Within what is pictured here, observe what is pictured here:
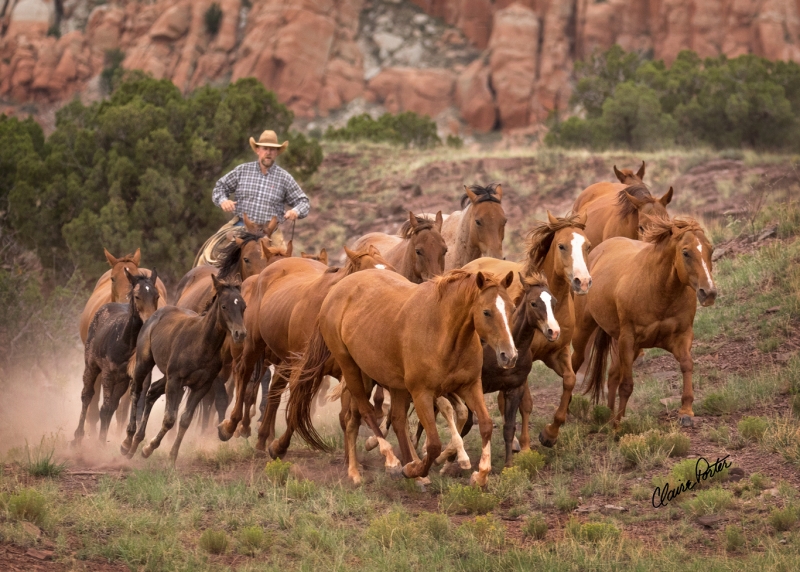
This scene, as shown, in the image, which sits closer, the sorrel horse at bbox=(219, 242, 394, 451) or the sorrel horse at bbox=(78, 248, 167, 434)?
the sorrel horse at bbox=(219, 242, 394, 451)

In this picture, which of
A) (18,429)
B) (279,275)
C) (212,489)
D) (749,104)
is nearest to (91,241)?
(18,429)

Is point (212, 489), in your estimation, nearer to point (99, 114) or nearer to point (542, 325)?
point (542, 325)

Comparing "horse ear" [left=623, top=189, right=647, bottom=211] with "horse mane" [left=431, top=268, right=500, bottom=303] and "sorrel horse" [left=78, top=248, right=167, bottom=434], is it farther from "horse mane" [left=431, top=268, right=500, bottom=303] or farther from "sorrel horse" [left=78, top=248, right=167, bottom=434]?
"sorrel horse" [left=78, top=248, right=167, bottom=434]

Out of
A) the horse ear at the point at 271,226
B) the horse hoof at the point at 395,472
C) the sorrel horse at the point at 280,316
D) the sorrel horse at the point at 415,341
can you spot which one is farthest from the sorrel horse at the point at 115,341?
the horse hoof at the point at 395,472

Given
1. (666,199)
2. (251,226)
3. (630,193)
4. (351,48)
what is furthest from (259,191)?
(351,48)

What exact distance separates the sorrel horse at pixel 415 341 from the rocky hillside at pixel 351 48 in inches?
2036

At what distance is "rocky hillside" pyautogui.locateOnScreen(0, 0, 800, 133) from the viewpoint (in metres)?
60.9

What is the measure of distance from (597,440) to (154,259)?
48.7 ft

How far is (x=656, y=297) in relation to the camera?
10.1 metres

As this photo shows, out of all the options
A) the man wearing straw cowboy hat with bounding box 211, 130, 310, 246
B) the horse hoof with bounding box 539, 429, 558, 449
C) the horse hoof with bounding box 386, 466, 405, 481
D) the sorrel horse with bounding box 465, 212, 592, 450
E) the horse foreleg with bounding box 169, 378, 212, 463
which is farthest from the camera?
the man wearing straw cowboy hat with bounding box 211, 130, 310, 246

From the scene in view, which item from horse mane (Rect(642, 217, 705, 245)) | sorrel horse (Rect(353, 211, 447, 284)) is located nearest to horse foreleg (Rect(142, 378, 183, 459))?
sorrel horse (Rect(353, 211, 447, 284))

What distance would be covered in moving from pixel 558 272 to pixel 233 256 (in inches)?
166

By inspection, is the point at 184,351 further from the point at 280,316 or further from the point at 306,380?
the point at 306,380

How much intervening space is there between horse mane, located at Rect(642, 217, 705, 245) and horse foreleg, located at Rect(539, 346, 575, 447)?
1.44 metres
